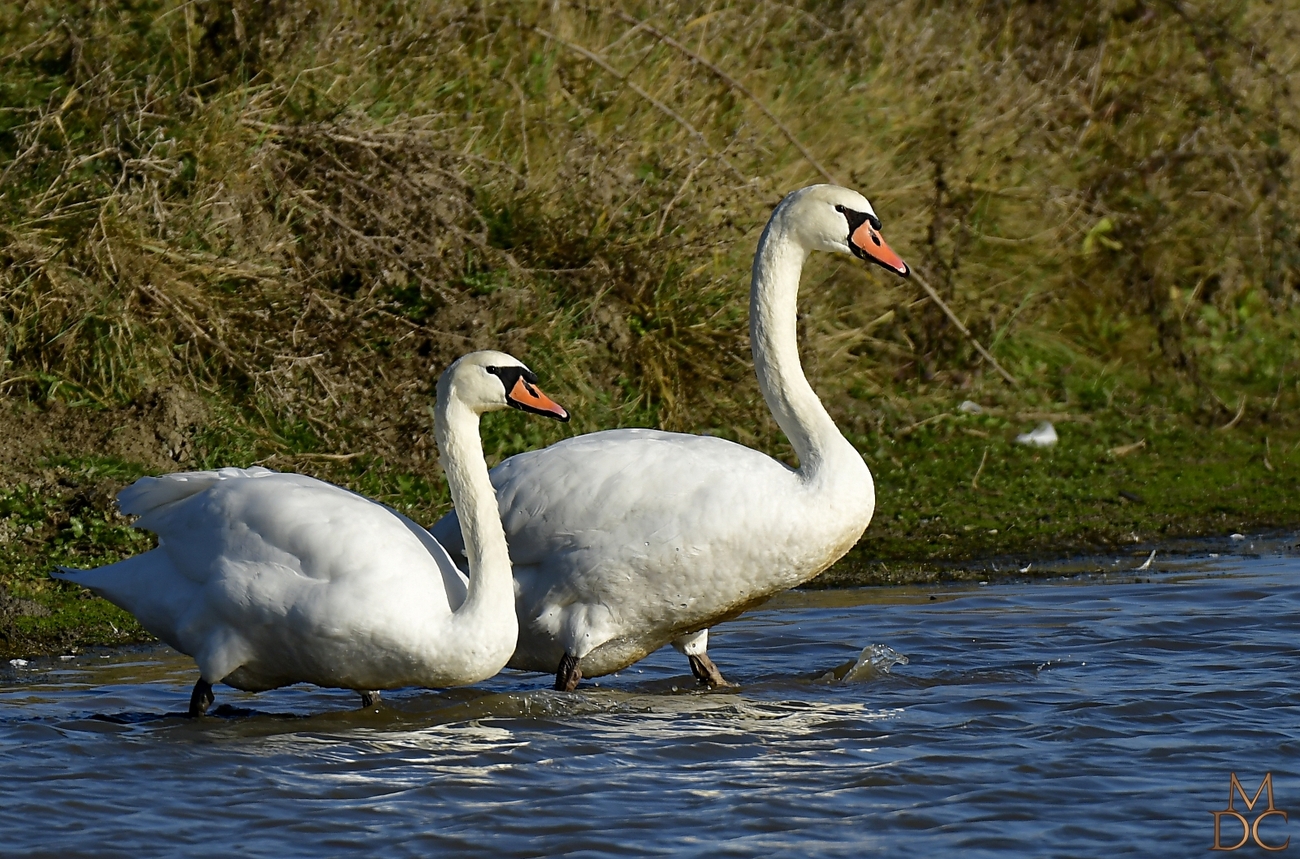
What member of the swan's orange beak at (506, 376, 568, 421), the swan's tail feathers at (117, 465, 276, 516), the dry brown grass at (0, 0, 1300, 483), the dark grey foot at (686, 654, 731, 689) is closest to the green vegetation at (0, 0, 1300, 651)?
the dry brown grass at (0, 0, 1300, 483)

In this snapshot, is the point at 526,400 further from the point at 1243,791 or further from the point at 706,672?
the point at 1243,791

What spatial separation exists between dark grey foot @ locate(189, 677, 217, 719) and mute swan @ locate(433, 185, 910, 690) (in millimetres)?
954

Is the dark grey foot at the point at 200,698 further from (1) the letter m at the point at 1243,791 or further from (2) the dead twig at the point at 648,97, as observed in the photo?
(2) the dead twig at the point at 648,97

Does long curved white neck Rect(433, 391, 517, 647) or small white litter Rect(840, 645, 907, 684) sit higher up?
long curved white neck Rect(433, 391, 517, 647)

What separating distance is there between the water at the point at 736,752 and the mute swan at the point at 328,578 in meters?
0.24

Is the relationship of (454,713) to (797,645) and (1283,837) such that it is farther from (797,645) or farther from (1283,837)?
(1283,837)

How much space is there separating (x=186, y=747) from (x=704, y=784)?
1443 millimetres

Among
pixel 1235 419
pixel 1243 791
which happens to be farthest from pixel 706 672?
pixel 1235 419

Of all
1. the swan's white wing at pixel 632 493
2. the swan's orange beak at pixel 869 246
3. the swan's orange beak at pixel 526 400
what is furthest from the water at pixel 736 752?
A: the swan's orange beak at pixel 869 246

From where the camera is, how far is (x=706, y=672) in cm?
609

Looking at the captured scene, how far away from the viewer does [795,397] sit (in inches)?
234

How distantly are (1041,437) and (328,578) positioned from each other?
16.1ft

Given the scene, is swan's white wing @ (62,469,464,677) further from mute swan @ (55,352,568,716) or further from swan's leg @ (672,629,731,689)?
swan's leg @ (672,629,731,689)

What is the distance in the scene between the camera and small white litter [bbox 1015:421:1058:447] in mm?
9156
